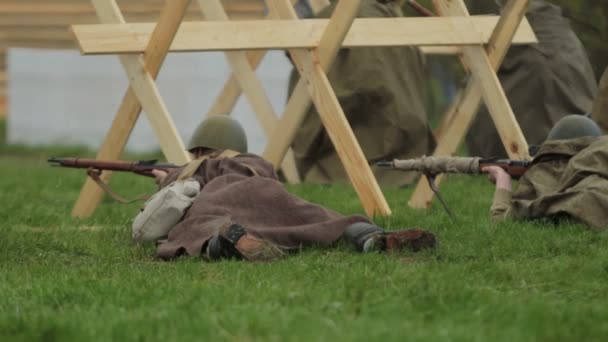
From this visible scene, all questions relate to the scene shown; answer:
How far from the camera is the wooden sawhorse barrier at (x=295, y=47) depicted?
31.6ft

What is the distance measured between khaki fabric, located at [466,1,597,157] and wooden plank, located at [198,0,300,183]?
269 centimetres

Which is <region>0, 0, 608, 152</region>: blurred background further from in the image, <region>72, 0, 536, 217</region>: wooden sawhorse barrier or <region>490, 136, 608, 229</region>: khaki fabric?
<region>490, 136, 608, 229</region>: khaki fabric

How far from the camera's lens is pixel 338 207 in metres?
10.7

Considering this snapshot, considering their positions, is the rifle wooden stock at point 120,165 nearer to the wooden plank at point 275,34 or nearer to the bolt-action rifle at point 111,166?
the bolt-action rifle at point 111,166

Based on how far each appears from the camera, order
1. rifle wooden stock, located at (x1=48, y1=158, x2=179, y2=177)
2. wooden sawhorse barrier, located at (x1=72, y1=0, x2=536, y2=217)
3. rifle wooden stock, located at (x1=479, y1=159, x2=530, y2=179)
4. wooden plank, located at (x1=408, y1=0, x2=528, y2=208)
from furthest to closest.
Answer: wooden plank, located at (x1=408, y1=0, x2=528, y2=208) → wooden sawhorse barrier, located at (x1=72, y1=0, x2=536, y2=217) → rifle wooden stock, located at (x1=48, y1=158, x2=179, y2=177) → rifle wooden stock, located at (x1=479, y1=159, x2=530, y2=179)

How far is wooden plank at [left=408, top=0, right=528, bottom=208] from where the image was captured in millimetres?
10781

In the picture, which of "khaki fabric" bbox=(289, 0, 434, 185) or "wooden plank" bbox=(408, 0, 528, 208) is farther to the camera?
"khaki fabric" bbox=(289, 0, 434, 185)

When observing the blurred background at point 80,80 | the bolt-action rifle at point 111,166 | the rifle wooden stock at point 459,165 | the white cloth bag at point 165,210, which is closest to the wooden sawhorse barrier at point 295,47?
the bolt-action rifle at point 111,166

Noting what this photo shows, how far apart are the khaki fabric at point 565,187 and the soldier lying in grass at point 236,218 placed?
45.8 inches

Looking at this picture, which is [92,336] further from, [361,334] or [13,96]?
[13,96]

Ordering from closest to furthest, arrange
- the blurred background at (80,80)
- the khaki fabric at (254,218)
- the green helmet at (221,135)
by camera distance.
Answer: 1. the khaki fabric at (254,218)
2. the green helmet at (221,135)
3. the blurred background at (80,80)

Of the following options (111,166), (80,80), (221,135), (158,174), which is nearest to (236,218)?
(221,135)

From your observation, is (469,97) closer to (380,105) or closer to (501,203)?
(501,203)

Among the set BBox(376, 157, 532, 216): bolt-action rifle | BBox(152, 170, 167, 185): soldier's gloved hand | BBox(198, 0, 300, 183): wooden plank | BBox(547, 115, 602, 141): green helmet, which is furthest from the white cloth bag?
BBox(198, 0, 300, 183): wooden plank
